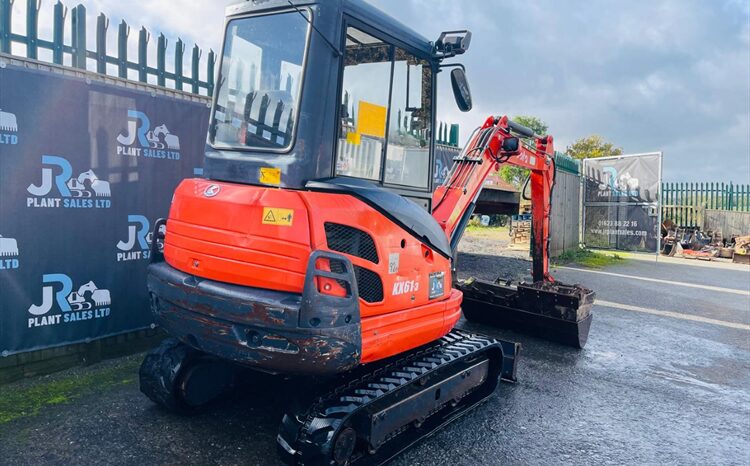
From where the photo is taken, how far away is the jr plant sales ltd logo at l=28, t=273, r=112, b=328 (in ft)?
14.3

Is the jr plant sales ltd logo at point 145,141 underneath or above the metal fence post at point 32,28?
underneath

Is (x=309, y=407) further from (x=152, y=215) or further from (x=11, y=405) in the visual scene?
(x=152, y=215)

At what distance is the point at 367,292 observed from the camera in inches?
121

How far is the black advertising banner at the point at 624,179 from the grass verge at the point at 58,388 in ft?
48.4

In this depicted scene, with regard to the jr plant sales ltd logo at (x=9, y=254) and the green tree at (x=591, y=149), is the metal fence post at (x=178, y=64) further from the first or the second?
the green tree at (x=591, y=149)

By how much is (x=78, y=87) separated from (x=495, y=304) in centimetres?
530

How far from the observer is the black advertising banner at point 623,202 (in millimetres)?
14805

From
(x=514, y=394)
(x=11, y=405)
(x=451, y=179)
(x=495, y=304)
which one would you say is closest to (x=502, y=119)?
(x=451, y=179)

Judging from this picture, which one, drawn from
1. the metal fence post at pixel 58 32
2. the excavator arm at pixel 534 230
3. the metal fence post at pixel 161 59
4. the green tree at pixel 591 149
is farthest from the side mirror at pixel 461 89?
the green tree at pixel 591 149

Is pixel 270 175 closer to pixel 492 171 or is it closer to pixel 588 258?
pixel 492 171

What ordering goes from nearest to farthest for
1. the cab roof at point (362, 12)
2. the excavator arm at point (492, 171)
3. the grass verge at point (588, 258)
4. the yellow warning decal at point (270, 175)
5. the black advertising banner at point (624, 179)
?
the yellow warning decal at point (270, 175) < the cab roof at point (362, 12) < the excavator arm at point (492, 171) < the grass verge at point (588, 258) < the black advertising banner at point (624, 179)

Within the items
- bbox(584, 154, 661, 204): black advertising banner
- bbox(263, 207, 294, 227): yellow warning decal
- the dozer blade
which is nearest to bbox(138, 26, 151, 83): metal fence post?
bbox(263, 207, 294, 227): yellow warning decal

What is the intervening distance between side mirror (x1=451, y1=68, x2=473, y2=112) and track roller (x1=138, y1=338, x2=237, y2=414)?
9.34 ft

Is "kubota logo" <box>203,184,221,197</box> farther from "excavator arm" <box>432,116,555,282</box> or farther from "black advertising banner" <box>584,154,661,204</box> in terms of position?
"black advertising banner" <box>584,154,661,204</box>
